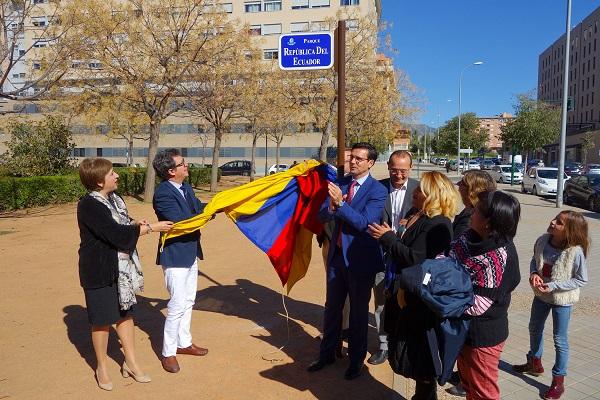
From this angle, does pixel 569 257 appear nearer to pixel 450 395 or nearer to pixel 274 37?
pixel 450 395

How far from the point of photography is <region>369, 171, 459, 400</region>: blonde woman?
291cm

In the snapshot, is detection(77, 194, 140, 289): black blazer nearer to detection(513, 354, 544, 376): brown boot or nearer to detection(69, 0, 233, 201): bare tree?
detection(513, 354, 544, 376): brown boot

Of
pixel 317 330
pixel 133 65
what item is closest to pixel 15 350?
pixel 317 330

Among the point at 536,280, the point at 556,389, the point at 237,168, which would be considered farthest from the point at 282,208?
the point at 237,168

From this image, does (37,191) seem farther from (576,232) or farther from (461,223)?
(576,232)

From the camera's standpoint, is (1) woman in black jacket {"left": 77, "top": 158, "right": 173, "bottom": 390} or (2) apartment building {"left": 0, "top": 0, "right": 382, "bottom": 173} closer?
(1) woman in black jacket {"left": 77, "top": 158, "right": 173, "bottom": 390}

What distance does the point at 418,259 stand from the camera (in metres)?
3.22

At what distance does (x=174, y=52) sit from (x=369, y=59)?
9204mm

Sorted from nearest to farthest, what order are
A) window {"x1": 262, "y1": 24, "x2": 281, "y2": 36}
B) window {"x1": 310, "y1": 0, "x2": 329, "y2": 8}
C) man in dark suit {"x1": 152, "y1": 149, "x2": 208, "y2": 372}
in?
man in dark suit {"x1": 152, "y1": 149, "x2": 208, "y2": 372} → window {"x1": 310, "y1": 0, "x2": 329, "y2": 8} → window {"x1": 262, "y1": 24, "x2": 281, "y2": 36}

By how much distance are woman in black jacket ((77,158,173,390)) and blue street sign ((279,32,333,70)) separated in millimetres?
2036

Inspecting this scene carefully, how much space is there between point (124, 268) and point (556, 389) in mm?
3719

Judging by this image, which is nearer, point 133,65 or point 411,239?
point 411,239

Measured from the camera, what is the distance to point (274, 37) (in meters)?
51.3

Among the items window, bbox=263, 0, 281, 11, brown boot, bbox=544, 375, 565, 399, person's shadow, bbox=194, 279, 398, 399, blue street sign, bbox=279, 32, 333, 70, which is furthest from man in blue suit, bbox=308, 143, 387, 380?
window, bbox=263, 0, 281, 11
